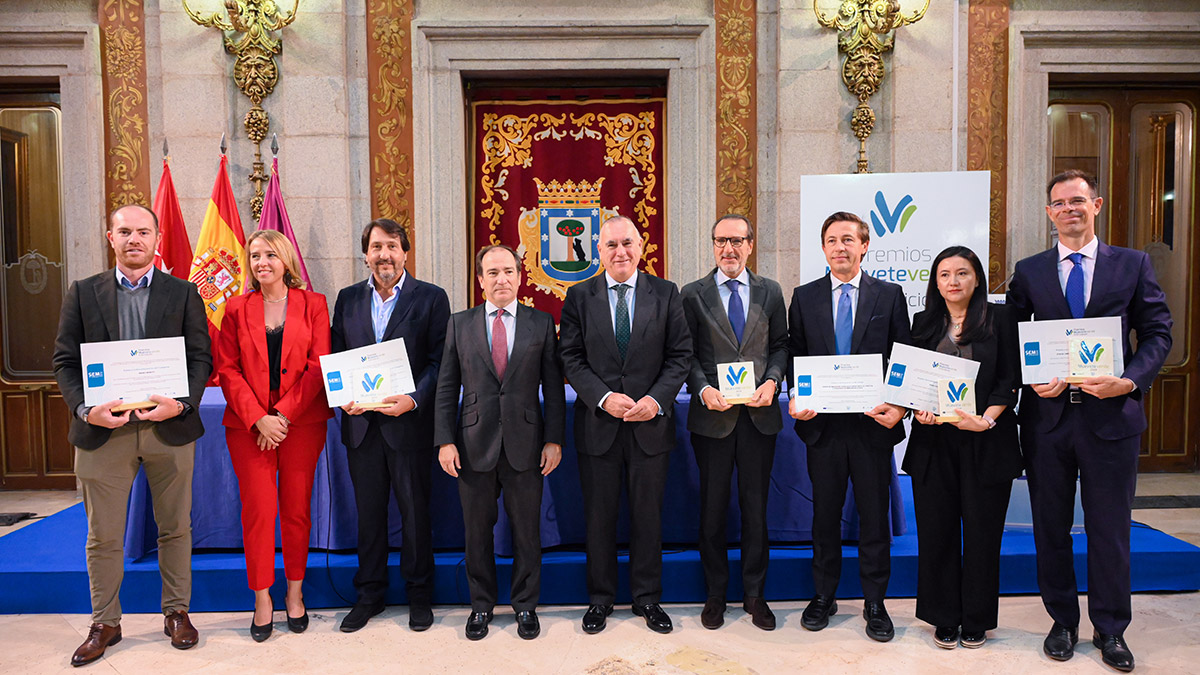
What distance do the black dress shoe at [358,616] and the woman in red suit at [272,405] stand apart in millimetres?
185

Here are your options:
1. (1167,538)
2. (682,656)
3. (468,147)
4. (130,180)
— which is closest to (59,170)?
(130,180)

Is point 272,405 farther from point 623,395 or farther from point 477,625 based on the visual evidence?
point 623,395

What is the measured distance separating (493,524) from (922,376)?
180 cm

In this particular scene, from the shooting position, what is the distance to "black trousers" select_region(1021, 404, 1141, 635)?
2676 mm

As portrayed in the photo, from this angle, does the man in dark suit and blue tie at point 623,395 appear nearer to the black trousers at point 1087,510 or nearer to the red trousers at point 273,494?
the red trousers at point 273,494

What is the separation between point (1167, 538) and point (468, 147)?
4837 millimetres

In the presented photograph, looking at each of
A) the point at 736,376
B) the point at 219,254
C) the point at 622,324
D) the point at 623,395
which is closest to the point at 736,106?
the point at 622,324

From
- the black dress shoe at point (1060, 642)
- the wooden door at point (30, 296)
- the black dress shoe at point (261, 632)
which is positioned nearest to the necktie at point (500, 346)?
the black dress shoe at point (261, 632)

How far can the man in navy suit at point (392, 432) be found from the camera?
303 centimetres

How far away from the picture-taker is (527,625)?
2988 millimetres

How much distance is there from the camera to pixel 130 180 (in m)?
5.20

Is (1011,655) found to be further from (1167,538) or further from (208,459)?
(208,459)

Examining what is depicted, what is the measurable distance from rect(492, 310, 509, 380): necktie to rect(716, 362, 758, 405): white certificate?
2.93ft

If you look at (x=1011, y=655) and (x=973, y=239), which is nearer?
(x=1011, y=655)
